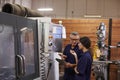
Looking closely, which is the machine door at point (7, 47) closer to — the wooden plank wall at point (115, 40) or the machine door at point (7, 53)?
the machine door at point (7, 53)

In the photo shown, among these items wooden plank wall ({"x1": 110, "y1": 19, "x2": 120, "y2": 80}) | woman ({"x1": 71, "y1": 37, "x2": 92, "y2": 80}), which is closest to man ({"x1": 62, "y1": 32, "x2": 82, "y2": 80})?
woman ({"x1": 71, "y1": 37, "x2": 92, "y2": 80})

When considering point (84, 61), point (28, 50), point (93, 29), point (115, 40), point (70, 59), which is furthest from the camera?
point (93, 29)

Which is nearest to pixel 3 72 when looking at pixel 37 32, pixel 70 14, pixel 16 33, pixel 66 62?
pixel 16 33

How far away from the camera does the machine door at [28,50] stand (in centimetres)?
272

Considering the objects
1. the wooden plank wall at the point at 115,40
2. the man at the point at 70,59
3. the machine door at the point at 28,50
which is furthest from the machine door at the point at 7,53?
the wooden plank wall at the point at 115,40

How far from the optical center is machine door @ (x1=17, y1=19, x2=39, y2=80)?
2.72 m

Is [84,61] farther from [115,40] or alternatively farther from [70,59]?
[115,40]

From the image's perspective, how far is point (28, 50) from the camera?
301cm

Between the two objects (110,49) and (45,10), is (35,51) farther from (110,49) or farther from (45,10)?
(45,10)

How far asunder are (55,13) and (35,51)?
29.4ft

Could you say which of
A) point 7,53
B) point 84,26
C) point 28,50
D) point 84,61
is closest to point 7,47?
point 7,53

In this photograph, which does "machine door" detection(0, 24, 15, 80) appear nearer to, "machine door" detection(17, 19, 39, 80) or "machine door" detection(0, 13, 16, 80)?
"machine door" detection(0, 13, 16, 80)

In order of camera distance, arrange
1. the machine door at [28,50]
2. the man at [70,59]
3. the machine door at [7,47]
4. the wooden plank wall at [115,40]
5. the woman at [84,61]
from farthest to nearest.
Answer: the wooden plank wall at [115,40]
the man at [70,59]
the woman at [84,61]
the machine door at [28,50]
the machine door at [7,47]

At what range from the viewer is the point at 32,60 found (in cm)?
315
